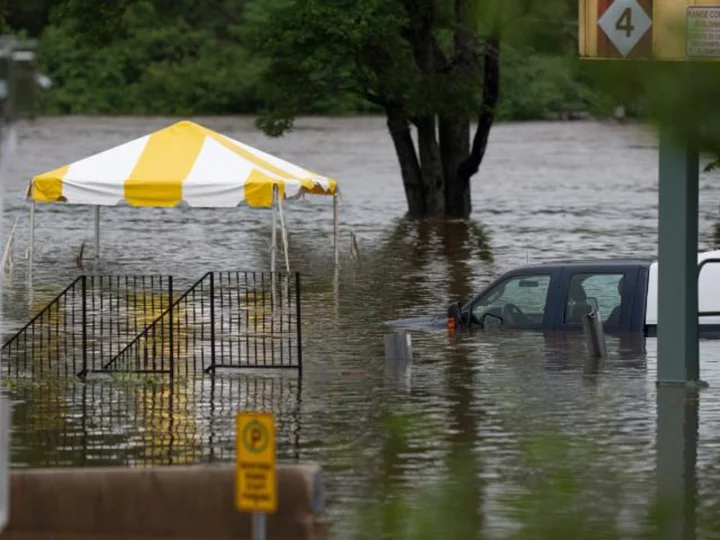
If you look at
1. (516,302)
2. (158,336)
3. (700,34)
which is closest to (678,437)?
(516,302)

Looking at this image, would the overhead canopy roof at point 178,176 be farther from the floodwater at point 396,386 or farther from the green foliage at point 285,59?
the green foliage at point 285,59

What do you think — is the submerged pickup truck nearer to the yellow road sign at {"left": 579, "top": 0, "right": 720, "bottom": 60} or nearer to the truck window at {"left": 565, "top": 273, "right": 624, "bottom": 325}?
the truck window at {"left": 565, "top": 273, "right": 624, "bottom": 325}

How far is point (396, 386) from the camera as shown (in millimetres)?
16328

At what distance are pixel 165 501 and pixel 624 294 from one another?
997 cm

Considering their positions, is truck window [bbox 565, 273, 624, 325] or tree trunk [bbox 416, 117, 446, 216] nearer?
truck window [bbox 565, 273, 624, 325]

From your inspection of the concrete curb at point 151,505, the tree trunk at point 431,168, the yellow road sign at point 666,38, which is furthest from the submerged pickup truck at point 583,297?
the tree trunk at point 431,168

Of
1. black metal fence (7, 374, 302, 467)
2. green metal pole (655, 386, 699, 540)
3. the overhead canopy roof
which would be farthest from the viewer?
the overhead canopy roof

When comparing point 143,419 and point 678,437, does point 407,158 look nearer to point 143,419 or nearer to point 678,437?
point 143,419

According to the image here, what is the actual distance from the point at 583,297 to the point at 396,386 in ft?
9.10

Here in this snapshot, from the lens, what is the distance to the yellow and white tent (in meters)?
26.4

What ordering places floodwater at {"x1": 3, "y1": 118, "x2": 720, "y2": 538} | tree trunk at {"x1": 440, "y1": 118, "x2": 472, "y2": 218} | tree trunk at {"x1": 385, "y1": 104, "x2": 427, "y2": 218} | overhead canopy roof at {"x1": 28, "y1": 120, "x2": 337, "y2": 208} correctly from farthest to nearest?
1. tree trunk at {"x1": 440, "y1": 118, "x2": 472, "y2": 218}
2. tree trunk at {"x1": 385, "y1": 104, "x2": 427, "y2": 218}
3. overhead canopy roof at {"x1": 28, "y1": 120, "x2": 337, "y2": 208}
4. floodwater at {"x1": 3, "y1": 118, "x2": 720, "y2": 538}

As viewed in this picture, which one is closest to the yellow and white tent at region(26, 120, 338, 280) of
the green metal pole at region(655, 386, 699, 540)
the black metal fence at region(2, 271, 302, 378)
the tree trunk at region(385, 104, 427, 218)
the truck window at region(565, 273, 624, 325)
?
the black metal fence at region(2, 271, 302, 378)

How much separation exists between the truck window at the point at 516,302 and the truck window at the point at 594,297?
0.90ft

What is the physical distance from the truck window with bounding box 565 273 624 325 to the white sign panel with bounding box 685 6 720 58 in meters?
13.9
